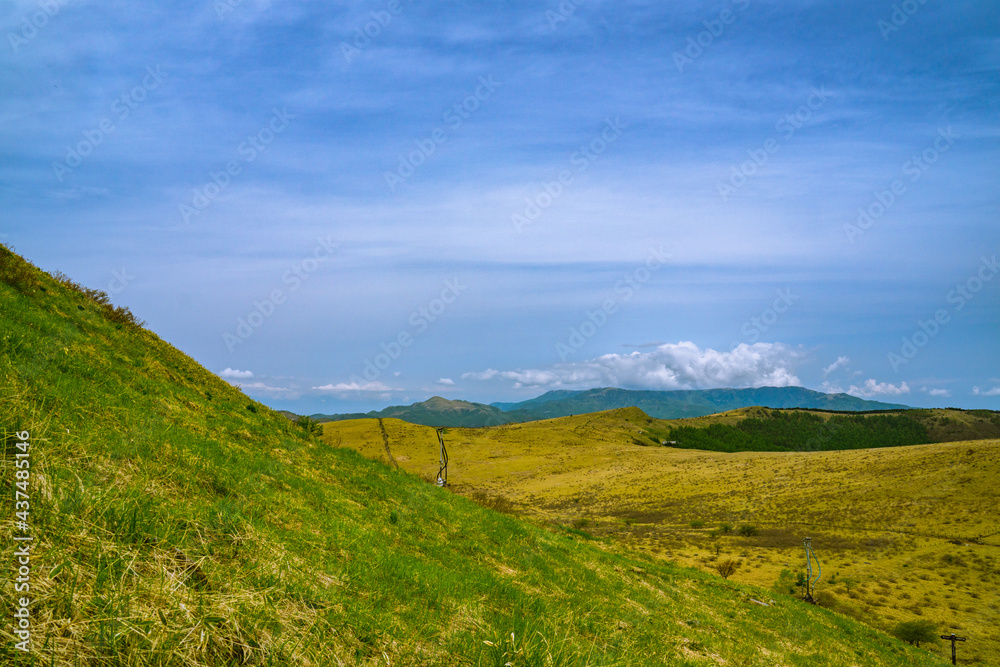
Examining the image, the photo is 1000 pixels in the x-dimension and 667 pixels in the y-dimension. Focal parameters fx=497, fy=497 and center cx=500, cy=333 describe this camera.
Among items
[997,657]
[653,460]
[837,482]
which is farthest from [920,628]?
[653,460]

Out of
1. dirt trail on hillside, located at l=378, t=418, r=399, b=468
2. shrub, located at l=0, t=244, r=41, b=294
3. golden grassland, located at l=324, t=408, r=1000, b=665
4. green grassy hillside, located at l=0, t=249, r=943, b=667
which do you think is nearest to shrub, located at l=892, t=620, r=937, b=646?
golden grassland, located at l=324, t=408, r=1000, b=665

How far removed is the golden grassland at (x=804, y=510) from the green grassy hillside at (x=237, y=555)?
34.2 ft

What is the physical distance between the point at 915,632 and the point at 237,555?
3823 cm

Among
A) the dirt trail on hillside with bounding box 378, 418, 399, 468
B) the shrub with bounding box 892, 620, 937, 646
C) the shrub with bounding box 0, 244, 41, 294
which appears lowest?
the shrub with bounding box 892, 620, 937, 646

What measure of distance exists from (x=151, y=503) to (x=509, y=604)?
16.9ft

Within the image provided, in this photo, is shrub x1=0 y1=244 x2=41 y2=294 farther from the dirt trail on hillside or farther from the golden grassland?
the dirt trail on hillside

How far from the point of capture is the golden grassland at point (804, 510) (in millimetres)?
36844

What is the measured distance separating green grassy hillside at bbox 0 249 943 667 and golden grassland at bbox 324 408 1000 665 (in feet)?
34.2

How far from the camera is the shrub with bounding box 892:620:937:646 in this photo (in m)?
28.2

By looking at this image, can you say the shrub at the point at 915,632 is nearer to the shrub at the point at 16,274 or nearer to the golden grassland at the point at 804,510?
the golden grassland at the point at 804,510

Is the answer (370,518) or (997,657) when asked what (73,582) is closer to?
(370,518)

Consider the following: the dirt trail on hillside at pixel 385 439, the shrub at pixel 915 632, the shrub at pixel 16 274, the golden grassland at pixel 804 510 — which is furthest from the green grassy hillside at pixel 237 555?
the dirt trail on hillside at pixel 385 439

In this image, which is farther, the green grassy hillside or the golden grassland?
the golden grassland

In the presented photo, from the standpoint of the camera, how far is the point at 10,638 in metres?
2.94
